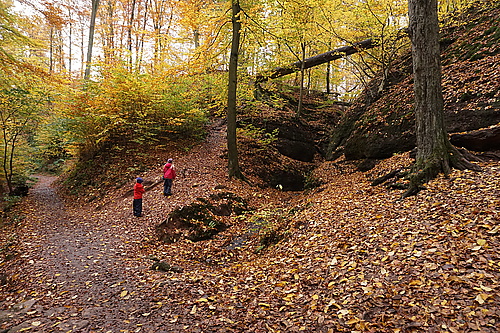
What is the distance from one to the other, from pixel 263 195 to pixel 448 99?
7.43m

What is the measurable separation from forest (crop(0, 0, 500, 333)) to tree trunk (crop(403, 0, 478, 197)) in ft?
0.12

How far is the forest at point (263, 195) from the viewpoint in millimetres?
3746

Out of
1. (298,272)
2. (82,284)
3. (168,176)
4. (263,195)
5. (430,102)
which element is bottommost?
(82,284)

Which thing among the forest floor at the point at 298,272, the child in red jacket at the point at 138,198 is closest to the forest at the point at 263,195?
the forest floor at the point at 298,272

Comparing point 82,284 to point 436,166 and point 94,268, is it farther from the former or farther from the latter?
point 436,166

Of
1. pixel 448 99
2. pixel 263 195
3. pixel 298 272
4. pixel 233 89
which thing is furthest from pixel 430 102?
pixel 233 89

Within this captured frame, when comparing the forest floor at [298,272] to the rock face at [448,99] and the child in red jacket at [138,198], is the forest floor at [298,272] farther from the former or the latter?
the rock face at [448,99]

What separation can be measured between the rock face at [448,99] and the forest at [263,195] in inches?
2.4

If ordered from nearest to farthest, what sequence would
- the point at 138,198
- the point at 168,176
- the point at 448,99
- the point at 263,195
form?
the point at 448,99 < the point at 138,198 < the point at 168,176 < the point at 263,195

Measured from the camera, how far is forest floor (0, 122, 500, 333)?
3244mm

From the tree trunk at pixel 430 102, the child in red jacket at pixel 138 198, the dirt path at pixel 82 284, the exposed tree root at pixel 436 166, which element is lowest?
the dirt path at pixel 82 284

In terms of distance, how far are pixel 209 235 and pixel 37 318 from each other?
4.35m

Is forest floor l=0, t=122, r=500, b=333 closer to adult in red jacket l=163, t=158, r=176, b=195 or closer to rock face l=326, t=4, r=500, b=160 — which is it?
adult in red jacket l=163, t=158, r=176, b=195

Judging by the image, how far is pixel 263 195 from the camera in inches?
437
